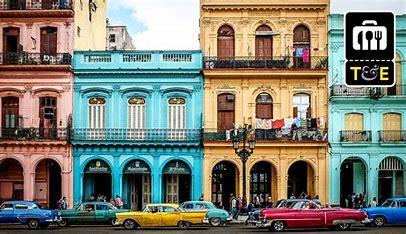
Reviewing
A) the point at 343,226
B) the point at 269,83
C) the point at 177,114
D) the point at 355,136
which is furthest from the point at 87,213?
the point at 355,136

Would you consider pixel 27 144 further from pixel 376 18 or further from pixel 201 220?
pixel 376 18

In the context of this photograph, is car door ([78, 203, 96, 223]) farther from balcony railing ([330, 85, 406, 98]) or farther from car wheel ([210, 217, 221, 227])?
balcony railing ([330, 85, 406, 98])

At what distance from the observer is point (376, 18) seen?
3736 millimetres

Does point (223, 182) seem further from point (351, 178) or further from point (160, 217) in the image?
point (160, 217)

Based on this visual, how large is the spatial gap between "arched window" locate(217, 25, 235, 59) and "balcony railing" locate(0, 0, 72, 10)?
27.4 ft

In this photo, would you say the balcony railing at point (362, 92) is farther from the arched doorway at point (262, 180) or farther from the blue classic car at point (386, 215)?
the blue classic car at point (386, 215)

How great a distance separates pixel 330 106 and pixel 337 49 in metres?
3.14

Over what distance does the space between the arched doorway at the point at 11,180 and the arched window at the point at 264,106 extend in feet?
43.7

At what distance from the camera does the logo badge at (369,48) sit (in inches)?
144

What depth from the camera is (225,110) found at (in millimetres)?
36031

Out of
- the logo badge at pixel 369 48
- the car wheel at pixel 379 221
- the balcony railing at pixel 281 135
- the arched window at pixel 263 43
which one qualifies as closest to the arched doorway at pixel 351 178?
the balcony railing at pixel 281 135

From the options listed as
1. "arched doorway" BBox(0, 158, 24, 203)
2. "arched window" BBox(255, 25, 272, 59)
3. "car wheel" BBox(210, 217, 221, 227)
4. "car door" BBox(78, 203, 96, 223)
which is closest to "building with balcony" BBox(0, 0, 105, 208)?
"arched doorway" BBox(0, 158, 24, 203)

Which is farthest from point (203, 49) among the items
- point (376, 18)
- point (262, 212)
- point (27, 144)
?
point (376, 18)

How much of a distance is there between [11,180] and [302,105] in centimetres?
1653
